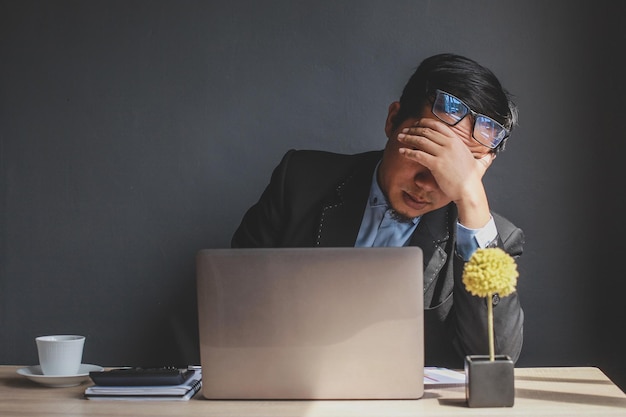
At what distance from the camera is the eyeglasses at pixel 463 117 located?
1.88 meters

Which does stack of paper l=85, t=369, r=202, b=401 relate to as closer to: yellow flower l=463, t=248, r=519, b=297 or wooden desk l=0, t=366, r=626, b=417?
wooden desk l=0, t=366, r=626, b=417

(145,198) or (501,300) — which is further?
(145,198)

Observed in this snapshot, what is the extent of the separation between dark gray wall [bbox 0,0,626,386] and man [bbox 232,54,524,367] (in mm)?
287

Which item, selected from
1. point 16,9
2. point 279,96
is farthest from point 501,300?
point 16,9

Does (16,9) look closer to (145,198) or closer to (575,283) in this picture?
(145,198)

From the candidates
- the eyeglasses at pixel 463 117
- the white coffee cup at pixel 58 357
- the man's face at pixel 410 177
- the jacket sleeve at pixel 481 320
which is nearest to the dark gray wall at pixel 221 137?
the man's face at pixel 410 177

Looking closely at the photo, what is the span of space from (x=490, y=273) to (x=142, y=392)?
2.21 ft

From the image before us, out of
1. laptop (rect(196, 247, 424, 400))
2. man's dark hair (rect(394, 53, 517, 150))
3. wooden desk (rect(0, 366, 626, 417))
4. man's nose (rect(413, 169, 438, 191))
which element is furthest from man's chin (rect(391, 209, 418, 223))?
laptop (rect(196, 247, 424, 400))

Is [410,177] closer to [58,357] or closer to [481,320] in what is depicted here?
[481,320]

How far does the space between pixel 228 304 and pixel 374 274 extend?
0.86ft

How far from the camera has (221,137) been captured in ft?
8.14

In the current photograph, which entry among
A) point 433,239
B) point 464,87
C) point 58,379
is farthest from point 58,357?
point 464,87

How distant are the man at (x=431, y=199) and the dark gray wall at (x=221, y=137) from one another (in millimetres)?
287

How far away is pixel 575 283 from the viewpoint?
2385 millimetres
